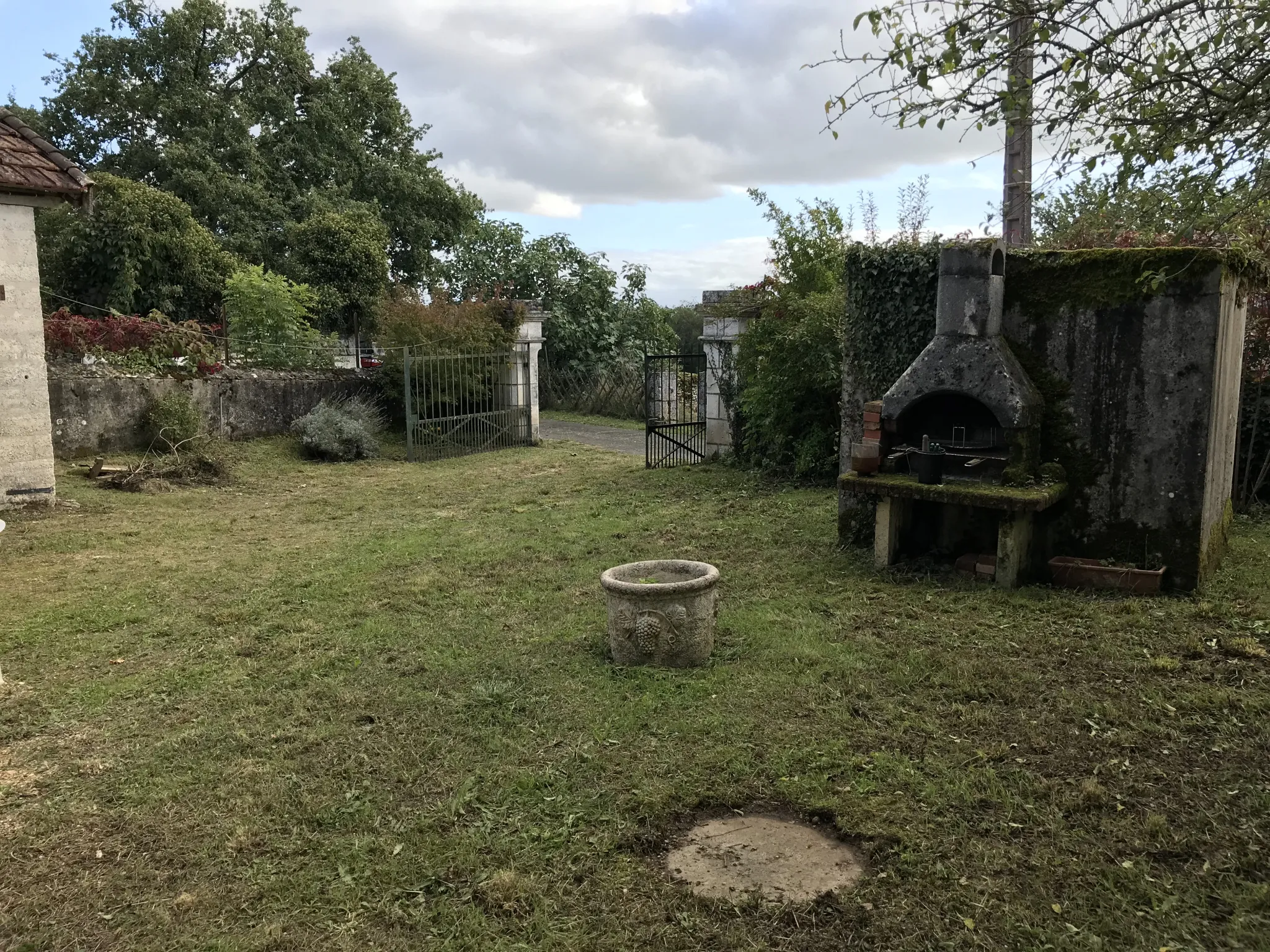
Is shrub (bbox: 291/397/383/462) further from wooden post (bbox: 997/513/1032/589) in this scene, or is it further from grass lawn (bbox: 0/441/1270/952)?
wooden post (bbox: 997/513/1032/589)

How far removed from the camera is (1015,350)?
645 cm

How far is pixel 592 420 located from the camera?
2144 cm

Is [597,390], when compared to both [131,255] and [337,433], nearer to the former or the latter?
[337,433]

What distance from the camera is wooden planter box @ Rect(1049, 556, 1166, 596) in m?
5.98

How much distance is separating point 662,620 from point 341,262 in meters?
20.2

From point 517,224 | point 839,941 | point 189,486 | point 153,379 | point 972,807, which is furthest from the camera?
point 517,224

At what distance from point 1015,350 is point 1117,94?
2905 mm

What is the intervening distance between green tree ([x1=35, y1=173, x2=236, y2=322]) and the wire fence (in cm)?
824

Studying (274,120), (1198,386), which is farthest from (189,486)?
(274,120)

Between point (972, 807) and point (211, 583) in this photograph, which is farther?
point (211, 583)

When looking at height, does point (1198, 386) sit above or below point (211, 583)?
above

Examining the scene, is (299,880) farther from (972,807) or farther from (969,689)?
(969,689)

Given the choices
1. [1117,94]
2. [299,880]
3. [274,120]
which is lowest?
[299,880]

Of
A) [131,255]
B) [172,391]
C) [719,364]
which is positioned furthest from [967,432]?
[131,255]
